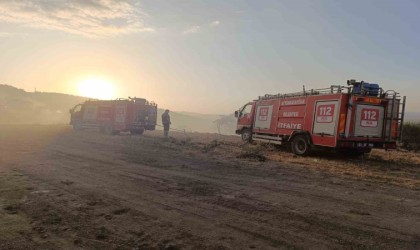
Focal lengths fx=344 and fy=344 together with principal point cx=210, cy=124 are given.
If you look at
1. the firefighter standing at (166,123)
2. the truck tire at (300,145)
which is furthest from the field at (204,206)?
the firefighter standing at (166,123)

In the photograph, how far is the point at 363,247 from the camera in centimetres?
438

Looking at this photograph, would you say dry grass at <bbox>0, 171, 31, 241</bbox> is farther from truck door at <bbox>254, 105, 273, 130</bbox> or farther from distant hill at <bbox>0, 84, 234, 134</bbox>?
distant hill at <bbox>0, 84, 234, 134</bbox>

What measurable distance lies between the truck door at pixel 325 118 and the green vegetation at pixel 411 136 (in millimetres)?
9690


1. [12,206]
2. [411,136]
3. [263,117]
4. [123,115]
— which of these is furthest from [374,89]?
[123,115]

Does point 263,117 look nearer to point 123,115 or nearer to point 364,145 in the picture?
point 364,145

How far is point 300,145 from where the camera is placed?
14789mm

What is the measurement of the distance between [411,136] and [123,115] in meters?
19.6

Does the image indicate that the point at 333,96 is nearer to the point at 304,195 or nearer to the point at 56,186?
the point at 304,195

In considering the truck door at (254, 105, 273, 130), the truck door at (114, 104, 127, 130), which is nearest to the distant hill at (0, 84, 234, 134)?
the truck door at (114, 104, 127, 130)

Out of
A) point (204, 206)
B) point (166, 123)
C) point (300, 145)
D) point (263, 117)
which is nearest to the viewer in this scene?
point (204, 206)

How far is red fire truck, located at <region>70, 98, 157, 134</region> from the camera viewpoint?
25.8 m

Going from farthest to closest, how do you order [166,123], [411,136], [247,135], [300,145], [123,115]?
[123,115], [166,123], [411,136], [247,135], [300,145]

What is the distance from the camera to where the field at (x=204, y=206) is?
4.71 metres

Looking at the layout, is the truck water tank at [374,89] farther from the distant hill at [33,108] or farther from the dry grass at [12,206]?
the distant hill at [33,108]
